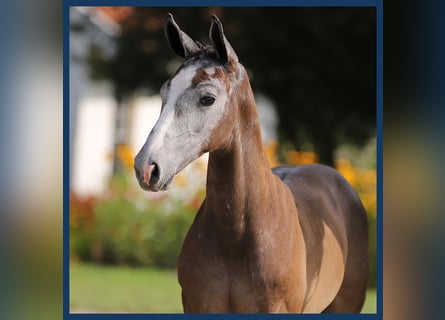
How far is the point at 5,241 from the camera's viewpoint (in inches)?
147

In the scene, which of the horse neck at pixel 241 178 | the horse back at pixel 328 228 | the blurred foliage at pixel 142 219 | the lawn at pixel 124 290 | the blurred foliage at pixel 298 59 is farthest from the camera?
the blurred foliage at pixel 298 59

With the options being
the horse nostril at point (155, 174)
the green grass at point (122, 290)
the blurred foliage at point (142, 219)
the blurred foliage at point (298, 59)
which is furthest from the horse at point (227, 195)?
the blurred foliage at point (298, 59)

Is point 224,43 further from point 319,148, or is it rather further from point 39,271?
point 319,148

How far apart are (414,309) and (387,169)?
72 centimetres

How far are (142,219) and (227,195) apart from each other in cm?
510

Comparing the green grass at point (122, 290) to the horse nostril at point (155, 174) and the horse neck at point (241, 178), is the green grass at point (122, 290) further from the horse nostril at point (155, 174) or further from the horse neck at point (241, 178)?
the horse nostril at point (155, 174)

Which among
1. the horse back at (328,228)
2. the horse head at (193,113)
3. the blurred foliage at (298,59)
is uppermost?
the blurred foliage at (298,59)

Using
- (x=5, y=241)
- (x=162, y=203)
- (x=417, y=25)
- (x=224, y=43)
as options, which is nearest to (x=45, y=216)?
(x=5, y=241)

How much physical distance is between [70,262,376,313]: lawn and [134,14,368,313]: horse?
224 cm

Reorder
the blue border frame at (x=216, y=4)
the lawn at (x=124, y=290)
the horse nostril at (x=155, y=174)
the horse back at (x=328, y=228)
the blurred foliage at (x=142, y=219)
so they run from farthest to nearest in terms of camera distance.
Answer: the blurred foliage at (x=142, y=219) < the lawn at (x=124, y=290) < the horse back at (x=328, y=228) < the blue border frame at (x=216, y=4) < the horse nostril at (x=155, y=174)

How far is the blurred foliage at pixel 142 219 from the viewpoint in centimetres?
859

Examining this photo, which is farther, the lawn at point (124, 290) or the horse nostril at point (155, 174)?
the lawn at point (124, 290)

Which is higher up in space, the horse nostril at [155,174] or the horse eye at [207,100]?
the horse eye at [207,100]

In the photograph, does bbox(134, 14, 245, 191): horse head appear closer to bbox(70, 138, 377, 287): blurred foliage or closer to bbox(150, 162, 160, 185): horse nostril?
bbox(150, 162, 160, 185): horse nostril
